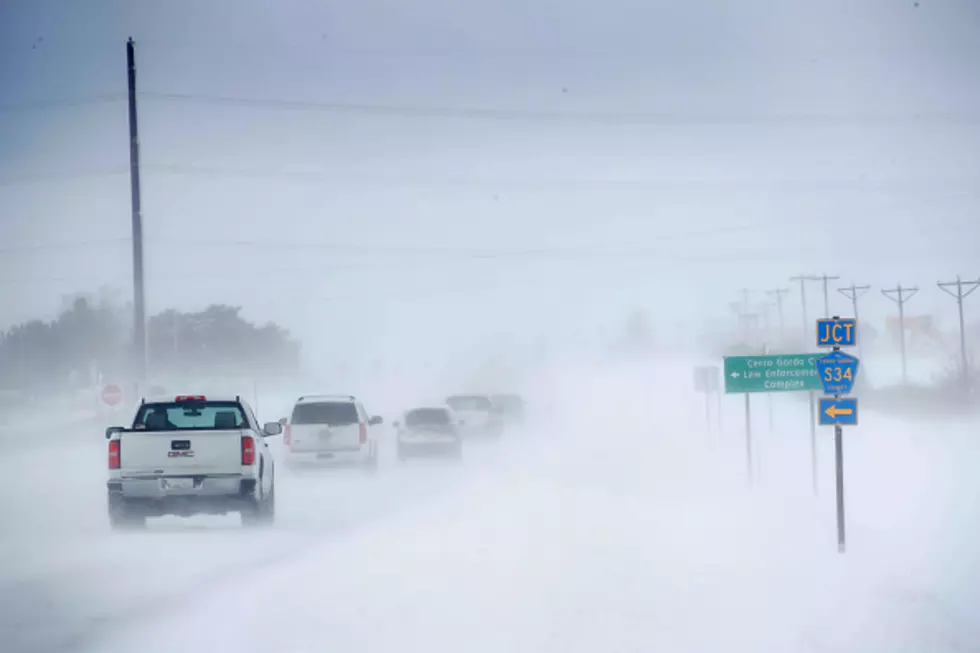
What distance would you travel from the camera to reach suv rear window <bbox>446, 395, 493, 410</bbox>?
167ft

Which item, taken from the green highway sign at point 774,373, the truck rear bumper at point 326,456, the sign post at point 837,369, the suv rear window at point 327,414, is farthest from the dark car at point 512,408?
the sign post at point 837,369

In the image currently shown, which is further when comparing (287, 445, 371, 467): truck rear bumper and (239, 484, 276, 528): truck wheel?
(287, 445, 371, 467): truck rear bumper

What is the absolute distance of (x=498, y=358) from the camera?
141000 millimetres

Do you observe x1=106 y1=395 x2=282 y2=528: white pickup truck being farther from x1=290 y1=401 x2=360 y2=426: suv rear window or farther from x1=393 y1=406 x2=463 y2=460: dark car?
x1=393 y1=406 x2=463 y2=460: dark car

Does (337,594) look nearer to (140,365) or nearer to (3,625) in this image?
(3,625)

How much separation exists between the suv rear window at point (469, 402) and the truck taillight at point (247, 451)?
31.9 metres

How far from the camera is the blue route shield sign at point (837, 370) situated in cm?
1605

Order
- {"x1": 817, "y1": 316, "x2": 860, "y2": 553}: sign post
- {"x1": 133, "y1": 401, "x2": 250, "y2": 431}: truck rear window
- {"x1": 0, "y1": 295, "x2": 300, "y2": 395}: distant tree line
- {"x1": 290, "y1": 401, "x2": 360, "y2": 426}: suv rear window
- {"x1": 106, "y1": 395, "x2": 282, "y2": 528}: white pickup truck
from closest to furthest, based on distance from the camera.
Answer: {"x1": 817, "y1": 316, "x2": 860, "y2": 553}: sign post, {"x1": 106, "y1": 395, "x2": 282, "y2": 528}: white pickup truck, {"x1": 133, "y1": 401, "x2": 250, "y2": 431}: truck rear window, {"x1": 290, "y1": 401, "x2": 360, "y2": 426}: suv rear window, {"x1": 0, "y1": 295, "x2": 300, "y2": 395}: distant tree line

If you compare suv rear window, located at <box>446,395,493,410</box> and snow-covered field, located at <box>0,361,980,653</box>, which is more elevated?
suv rear window, located at <box>446,395,493,410</box>

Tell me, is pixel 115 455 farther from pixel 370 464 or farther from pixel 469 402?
pixel 469 402

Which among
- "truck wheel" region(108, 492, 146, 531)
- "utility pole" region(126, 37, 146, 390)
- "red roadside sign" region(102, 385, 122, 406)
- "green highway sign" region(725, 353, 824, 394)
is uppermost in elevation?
"utility pole" region(126, 37, 146, 390)

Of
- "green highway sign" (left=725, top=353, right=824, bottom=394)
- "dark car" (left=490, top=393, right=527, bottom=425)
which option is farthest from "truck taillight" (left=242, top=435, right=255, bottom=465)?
"dark car" (left=490, top=393, right=527, bottom=425)

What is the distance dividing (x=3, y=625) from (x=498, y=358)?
426 ft

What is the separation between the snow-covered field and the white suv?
0.64 metres
